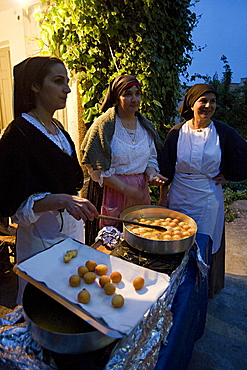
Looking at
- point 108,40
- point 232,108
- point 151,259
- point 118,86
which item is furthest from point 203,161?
point 232,108

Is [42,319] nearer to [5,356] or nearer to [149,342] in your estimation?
[5,356]

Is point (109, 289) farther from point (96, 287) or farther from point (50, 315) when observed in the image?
point (50, 315)

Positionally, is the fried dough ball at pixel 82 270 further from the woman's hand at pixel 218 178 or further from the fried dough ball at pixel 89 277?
the woman's hand at pixel 218 178

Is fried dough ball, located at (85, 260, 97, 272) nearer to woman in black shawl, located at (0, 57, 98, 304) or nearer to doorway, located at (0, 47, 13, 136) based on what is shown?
woman in black shawl, located at (0, 57, 98, 304)

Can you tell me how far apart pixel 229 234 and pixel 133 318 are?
388cm

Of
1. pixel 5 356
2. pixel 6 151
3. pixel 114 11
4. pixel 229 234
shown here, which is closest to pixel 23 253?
pixel 6 151

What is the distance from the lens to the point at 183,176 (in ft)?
7.45

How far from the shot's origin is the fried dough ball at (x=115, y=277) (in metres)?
1.02

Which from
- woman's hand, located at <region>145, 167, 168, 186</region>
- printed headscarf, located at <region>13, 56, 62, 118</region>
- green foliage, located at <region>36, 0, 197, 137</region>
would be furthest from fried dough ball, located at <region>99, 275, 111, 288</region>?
green foliage, located at <region>36, 0, 197, 137</region>

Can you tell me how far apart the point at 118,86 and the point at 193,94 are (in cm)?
64

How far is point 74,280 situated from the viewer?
37.9 inches

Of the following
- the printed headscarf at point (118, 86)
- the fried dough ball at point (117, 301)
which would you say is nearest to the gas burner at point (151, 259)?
the fried dough ball at point (117, 301)

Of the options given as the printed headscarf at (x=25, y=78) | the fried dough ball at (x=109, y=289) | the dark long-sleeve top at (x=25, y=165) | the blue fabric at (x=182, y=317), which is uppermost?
the printed headscarf at (x=25, y=78)

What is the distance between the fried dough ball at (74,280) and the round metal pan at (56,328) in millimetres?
82
